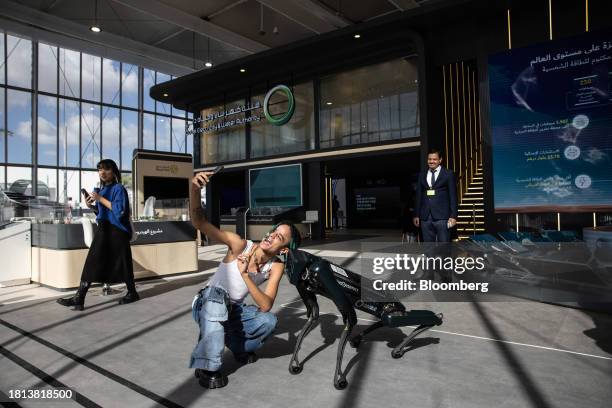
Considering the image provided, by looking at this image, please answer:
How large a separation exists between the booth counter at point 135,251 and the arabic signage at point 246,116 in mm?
6324

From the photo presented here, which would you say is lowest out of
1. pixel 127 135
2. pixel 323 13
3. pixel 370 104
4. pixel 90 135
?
pixel 370 104

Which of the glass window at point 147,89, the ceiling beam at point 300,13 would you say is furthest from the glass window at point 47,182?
the ceiling beam at point 300,13

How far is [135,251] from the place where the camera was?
5312 millimetres

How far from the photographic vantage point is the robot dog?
2029mm

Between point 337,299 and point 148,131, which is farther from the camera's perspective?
Result: point 148,131

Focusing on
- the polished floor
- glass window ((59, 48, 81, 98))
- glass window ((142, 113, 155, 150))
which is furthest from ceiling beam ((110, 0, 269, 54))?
glass window ((142, 113, 155, 150))

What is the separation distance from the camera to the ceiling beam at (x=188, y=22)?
32.7ft

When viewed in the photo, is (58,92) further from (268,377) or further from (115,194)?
(268,377)

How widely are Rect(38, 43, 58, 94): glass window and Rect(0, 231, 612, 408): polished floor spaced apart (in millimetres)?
17361

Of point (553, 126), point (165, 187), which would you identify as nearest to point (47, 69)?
point (165, 187)

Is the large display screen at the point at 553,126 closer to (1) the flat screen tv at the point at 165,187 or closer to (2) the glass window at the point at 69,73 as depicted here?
(1) the flat screen tv at the point at 165,187

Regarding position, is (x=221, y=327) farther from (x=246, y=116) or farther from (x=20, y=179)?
(x=20, y=179)

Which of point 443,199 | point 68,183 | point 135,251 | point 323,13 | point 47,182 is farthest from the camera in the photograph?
point 68,183

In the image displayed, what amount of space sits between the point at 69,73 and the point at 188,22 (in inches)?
419
